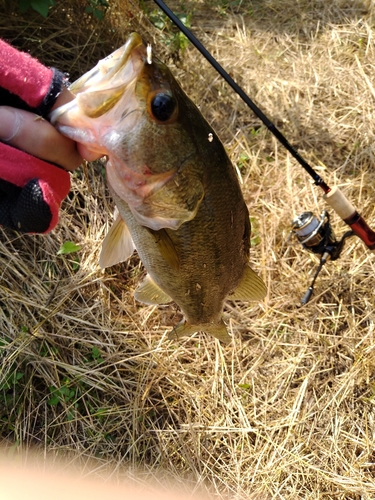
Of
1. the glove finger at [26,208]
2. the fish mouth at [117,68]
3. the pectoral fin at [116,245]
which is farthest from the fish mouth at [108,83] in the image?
the pectoral fin at [116,245]

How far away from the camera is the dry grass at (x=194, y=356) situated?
2531 millimetres

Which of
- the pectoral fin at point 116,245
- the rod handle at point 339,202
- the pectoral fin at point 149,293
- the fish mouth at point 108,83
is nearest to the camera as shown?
the fish mouth at point 108,83

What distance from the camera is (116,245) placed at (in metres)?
1.69

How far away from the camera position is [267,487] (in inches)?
100

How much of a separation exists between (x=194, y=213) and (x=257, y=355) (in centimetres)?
174

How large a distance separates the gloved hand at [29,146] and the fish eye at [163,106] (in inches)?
10.9

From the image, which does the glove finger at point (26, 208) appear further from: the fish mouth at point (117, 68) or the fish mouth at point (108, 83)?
the fish mouth at point (117, 68)

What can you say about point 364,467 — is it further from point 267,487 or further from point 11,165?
point 11,165

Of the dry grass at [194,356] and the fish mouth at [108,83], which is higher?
the fish mouth at [108,83]

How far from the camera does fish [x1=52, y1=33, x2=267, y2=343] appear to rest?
3.87 feet

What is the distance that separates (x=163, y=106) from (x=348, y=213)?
167 cm

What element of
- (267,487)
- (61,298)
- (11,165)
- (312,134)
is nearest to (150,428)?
(267,487)

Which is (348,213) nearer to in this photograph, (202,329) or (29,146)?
(202,329)

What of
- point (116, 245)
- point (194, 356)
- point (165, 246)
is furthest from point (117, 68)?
point (194, 356)
